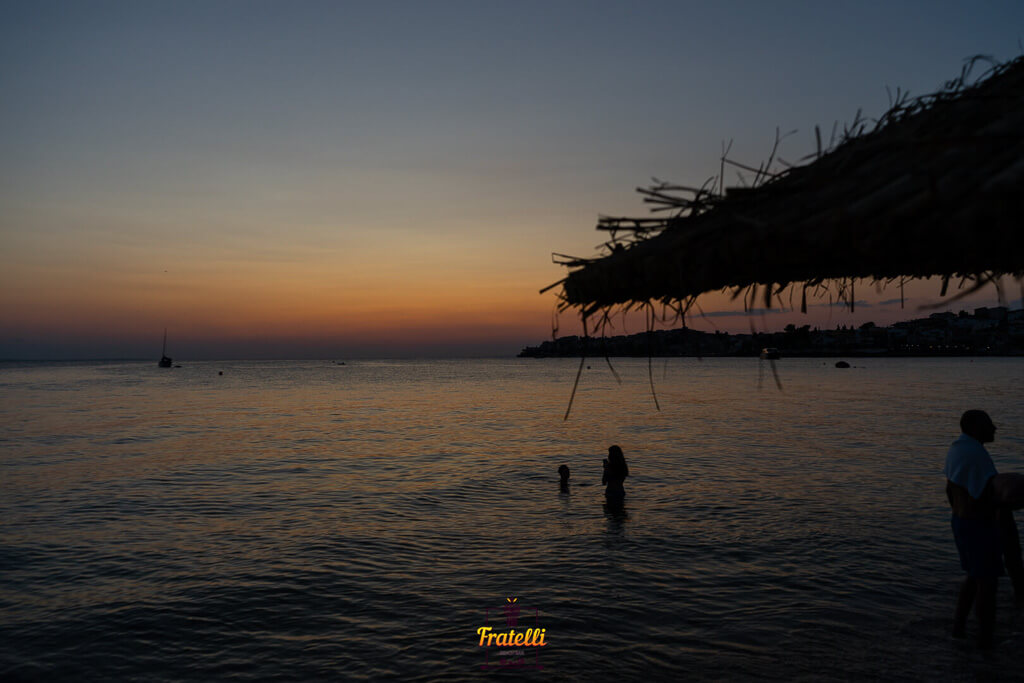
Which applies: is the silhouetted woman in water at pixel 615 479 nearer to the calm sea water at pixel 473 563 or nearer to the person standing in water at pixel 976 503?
the calm sea water at pixel 473 563

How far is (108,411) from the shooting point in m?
50.0

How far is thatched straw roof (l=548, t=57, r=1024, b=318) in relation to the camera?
9.46 ft

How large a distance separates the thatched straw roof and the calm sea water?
5687 mm

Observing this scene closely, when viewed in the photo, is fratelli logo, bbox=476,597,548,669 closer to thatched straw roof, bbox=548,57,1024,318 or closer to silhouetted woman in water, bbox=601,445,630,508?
thatched straw roof, bbox=548,57,1024,318

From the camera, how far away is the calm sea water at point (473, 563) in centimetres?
830

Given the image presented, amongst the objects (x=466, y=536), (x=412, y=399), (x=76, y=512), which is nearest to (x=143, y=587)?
(x=466, y=536)

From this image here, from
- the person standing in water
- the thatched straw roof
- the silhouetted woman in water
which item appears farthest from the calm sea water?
the thatched straw roof

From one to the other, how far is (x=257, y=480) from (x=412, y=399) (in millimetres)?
45859

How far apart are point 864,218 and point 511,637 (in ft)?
25.5

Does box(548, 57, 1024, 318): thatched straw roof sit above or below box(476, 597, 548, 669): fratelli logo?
above

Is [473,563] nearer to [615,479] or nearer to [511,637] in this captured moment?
[511,637]

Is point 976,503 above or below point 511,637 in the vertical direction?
above

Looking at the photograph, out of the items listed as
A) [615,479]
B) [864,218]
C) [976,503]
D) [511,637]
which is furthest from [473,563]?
[864,218]

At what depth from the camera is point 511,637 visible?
8.91 m
